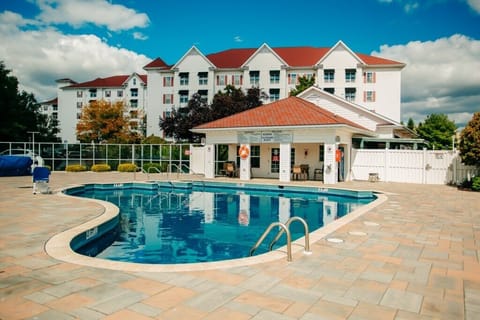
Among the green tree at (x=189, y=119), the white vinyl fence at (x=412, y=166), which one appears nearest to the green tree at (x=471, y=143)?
the white vinyl fence at (x=412, y=166)

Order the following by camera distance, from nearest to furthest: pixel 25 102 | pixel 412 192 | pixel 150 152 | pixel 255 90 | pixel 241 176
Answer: pixel 412 192 → pixel 241 176 → pixel 150 152 → pixel 255 90 → pixel 25 102

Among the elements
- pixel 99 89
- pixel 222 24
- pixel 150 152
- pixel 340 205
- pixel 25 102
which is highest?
pixel 99 89

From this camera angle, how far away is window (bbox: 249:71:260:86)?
45.9 m

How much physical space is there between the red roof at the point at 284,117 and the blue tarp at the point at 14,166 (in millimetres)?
11694

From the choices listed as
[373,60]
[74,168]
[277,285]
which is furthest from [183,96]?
[277,285]

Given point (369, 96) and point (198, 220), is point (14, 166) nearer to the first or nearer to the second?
point (198, 220)

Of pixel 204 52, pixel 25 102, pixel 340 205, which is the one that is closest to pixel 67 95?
pixel 25 102

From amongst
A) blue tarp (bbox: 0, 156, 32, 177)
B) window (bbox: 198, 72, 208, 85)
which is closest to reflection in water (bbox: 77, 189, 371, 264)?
blue tarp (bbox: 0, 156, 32, 177)

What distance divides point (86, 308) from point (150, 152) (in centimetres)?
2287

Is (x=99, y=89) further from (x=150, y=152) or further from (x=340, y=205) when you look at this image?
(x=340, y=205)

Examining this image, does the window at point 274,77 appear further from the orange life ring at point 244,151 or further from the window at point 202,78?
the orange life ring at point 244,151

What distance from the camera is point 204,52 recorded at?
159 feet

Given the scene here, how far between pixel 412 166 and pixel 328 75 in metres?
28.0

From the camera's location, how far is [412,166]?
1902 centimetres
